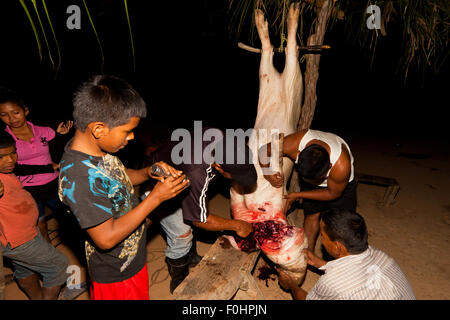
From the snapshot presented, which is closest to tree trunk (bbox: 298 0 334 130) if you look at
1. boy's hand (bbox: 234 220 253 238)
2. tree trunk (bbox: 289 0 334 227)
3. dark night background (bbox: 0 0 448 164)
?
tree trunk (bbox: 289 0 334 227)

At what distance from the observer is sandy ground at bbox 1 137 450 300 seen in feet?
8.32

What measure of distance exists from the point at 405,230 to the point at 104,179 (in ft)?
11.8

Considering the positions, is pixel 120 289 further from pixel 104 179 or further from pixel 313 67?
pixel 313 67

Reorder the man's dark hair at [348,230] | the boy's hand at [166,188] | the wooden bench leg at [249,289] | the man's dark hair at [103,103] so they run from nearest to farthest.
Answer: the man's dark hair at [103,103], the boy's hand at [166,188], the man's dark hair at [348,230], the wooden bench leg at [249,289]

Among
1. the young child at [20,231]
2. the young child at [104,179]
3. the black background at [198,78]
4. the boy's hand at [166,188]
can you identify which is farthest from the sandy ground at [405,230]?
the black background at [198,78]

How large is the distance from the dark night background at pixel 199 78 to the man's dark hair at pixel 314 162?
5.83 m

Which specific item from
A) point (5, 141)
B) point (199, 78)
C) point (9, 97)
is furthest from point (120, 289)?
point (199, 78)

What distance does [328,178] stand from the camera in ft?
7.85

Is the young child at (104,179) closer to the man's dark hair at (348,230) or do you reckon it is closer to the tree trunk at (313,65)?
the man's dark hair at (348,230)

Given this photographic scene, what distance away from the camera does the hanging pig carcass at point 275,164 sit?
210 centimetres

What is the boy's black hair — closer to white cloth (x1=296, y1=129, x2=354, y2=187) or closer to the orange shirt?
the orange shirt

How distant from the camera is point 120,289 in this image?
1.47 meters

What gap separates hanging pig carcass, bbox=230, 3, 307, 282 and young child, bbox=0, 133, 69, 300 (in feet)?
4.61

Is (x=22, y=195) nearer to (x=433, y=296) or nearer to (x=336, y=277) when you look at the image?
(x=336, y=277)
